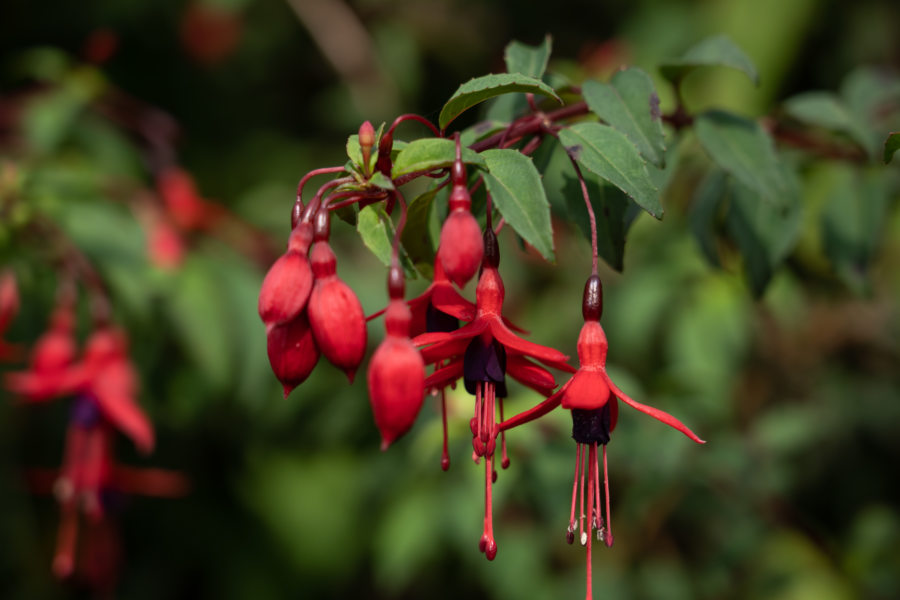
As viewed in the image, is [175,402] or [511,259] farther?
[511,259]

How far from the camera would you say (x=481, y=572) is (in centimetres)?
139

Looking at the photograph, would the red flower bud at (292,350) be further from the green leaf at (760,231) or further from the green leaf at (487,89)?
the green leaf at (760,231)

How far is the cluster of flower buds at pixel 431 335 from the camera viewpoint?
457 millimetres

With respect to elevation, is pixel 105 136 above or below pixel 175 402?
above

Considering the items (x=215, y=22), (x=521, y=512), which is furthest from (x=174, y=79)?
(x=521, y=512)

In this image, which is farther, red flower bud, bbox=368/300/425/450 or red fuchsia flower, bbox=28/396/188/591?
red fuchsia flower, bbox=28/396/188/591

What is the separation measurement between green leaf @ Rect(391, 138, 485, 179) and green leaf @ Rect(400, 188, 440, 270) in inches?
1.7

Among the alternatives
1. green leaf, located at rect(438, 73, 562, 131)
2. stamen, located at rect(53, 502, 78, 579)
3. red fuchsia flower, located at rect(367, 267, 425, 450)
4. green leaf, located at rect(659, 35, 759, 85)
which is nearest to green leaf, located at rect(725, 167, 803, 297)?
green leaf, located at rect(659, 35, 759, 85)

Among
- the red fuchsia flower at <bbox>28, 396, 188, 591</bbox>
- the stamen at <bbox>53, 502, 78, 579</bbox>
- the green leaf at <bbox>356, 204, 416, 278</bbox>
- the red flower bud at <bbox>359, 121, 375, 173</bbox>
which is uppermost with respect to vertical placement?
the red flower bud at <bbox>359, 121, 375, 173</bbox>

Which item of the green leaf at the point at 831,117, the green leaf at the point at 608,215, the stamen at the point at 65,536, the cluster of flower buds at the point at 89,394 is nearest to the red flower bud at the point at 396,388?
the green leaf at the point at 608,215

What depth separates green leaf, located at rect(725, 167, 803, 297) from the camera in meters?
0.79

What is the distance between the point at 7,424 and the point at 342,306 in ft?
4.63

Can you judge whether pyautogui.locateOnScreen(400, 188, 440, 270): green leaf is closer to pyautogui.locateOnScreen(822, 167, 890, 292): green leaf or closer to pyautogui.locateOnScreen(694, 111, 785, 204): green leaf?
pyautogui.locateOnScreen(694, 111, 785, 204): green leaf

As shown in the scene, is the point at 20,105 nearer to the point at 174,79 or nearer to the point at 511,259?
the point at 174,79
